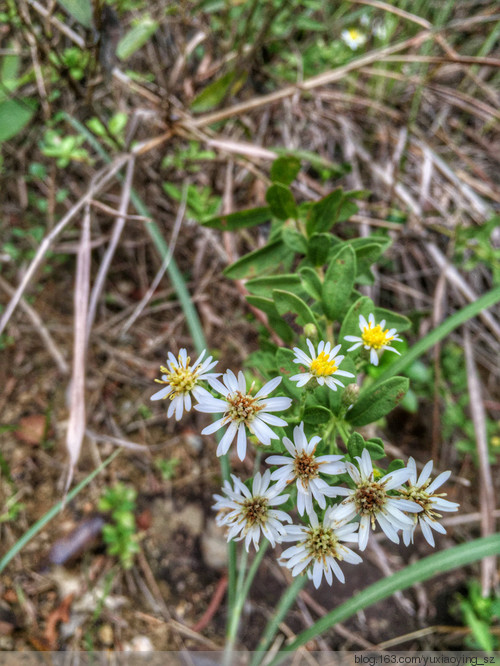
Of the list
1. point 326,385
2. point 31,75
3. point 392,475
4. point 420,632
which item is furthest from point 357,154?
point 420,632

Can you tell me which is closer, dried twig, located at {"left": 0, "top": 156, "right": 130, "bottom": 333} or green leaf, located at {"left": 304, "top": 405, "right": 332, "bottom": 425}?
green leaf, located at {"left": 304, "top": 405, "right": 332, "bottom": 425}

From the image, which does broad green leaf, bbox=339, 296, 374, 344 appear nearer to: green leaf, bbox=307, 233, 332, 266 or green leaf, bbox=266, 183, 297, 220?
green leaf, bbox=307, 233, 332, 266

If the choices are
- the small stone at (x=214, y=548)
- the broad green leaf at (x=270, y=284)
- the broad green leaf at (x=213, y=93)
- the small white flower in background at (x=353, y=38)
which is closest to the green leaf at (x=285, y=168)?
Result: the broad green leaf at (x=270, y=284)

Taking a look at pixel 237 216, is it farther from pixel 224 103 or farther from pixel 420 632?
pixel 420 632

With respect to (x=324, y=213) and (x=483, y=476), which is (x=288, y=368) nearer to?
(x=324, y=213)

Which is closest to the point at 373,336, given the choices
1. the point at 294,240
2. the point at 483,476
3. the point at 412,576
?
the point at 294,240

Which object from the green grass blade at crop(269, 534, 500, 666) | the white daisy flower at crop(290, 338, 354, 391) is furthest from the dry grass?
the white daisy flower at crop(290, 338, 354, 391)
